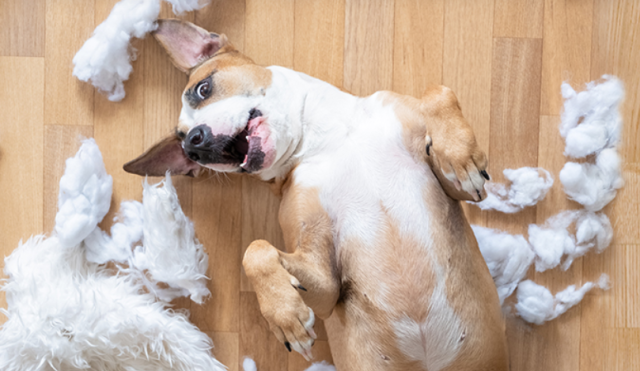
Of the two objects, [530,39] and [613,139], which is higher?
[530,39]

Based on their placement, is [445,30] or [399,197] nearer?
[399,197]

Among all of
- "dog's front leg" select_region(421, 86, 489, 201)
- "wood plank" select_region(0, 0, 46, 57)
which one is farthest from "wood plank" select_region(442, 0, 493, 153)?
"wood plank" select_region(0, 0, 46, 57)

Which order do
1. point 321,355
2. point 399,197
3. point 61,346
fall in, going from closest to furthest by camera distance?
point 399,197
point 61,346
point 321,355

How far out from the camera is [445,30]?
207cm

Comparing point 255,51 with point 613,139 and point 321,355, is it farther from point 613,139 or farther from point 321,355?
point 613,139

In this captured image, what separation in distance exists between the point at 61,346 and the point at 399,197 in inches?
54.9

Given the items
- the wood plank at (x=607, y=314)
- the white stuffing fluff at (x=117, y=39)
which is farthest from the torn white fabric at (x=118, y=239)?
the wood plank at (x=607, y=314)

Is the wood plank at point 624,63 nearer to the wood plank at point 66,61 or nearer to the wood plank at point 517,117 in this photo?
the wood plank at point 517,117

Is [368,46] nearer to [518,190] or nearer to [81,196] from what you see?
[518,190]

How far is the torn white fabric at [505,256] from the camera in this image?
202 centimetres

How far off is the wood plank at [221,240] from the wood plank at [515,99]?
1.06 metres

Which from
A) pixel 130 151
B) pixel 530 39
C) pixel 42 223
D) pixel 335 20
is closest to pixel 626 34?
pixel 530 39

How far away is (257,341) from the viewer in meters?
2.14

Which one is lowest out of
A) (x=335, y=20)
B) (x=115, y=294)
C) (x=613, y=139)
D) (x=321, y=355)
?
(x=321, y=355)
